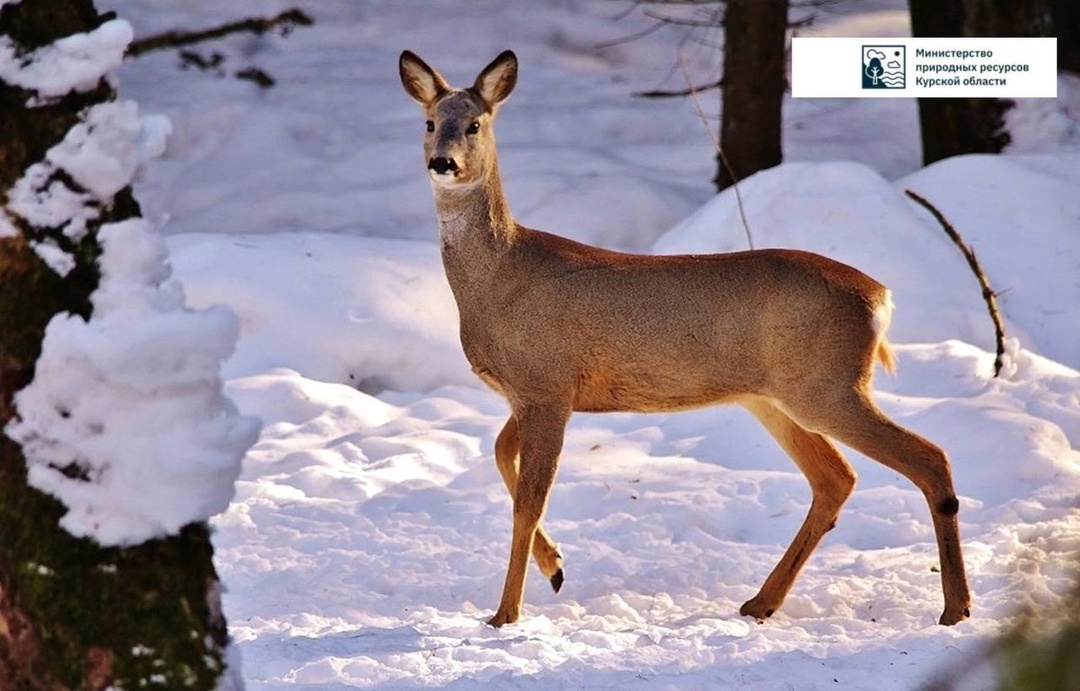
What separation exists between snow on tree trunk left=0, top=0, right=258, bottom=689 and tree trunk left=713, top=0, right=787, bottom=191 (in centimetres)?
809

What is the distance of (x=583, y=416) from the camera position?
8.93 m

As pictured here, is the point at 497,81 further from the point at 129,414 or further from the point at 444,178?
the point at 129,414

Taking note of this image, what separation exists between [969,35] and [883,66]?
6.73 ft

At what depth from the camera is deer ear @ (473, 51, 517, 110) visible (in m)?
6.43

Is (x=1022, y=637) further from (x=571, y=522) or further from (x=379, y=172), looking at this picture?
(x=379, y=172)

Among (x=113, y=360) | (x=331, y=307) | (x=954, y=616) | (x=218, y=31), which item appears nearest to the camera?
(x=113, y=360)

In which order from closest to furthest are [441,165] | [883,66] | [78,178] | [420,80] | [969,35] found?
[78,178], [441,165], [420,80], [969,35], [883,66]

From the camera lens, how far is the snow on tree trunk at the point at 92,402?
3.69 m

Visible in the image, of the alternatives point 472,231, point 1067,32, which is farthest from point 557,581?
point 1067,32

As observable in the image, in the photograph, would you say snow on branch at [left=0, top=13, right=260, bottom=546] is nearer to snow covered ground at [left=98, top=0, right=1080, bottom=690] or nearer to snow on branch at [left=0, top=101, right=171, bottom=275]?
snow on branch at [left=0, top=101, right=171, bottom=275]

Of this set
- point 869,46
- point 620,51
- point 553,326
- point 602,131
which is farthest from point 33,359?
point 620,51

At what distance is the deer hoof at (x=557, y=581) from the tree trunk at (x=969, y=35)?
6.97 metres

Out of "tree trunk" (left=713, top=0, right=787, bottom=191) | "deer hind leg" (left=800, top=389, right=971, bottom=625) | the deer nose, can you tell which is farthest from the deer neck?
"tree trunk" (left=713, top=0, right=787, bottom=191)

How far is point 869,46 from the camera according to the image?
1446cm
